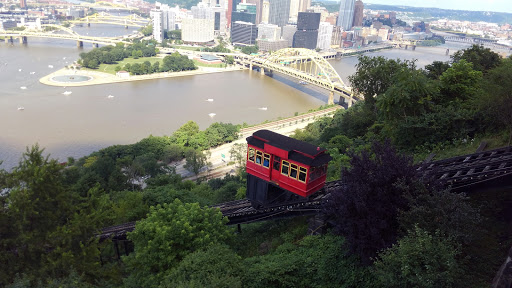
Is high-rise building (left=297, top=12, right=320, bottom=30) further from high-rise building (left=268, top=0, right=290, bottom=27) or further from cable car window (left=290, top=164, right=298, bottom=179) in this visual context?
cable car window (left=290, top=164, right=298, bottom=179)

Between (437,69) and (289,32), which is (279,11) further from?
(437,69)

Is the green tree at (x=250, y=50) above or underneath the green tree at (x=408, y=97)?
underneath

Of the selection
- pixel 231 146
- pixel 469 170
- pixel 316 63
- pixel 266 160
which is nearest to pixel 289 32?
pixel 316 63

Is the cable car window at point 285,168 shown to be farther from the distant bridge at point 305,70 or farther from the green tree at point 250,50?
the green tree at point 250,50

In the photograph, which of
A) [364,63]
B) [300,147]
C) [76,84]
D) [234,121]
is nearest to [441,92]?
[364,63]

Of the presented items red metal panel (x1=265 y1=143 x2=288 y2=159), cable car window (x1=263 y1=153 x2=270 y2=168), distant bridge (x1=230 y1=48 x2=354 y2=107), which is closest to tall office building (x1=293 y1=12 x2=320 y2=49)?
distant bridge (x1=230 y1=48 x2=354 y2=107)

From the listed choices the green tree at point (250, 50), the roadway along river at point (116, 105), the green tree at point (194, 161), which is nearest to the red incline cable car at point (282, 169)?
the green tree at point (194, 161)
